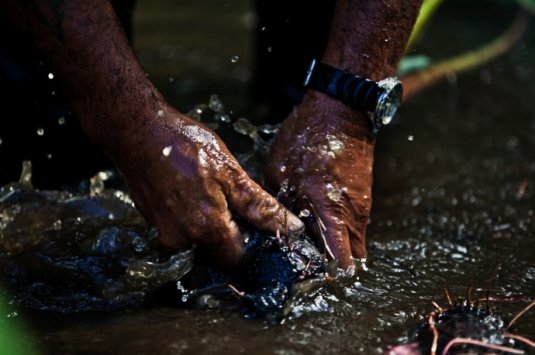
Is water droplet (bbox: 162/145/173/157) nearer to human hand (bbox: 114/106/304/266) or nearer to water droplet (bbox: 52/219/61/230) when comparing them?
human hand (bbox: 114/106/304/266)

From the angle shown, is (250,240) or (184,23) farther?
(184,23)

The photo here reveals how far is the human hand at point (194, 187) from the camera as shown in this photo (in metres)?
1.86

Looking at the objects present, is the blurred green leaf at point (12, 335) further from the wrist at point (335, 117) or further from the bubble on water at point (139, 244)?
the wrist at point (335, 117)

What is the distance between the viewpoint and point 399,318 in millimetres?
1904

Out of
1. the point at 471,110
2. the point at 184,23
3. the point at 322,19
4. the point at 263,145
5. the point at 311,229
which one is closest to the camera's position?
the point at 311,229

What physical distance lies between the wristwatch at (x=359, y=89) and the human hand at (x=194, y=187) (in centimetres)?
41

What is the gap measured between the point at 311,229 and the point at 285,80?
1.26 m

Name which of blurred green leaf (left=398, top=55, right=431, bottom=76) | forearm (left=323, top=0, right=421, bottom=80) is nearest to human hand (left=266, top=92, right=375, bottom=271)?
forearm (left=323, top=0, right=421, bottom=80)

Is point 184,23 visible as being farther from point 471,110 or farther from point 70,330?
point 70,330

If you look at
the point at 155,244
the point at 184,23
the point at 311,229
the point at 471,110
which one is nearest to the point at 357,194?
the point at 311,229

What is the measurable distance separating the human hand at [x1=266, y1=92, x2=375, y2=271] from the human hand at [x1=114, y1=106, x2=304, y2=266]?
16 centimetres

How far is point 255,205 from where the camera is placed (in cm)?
192

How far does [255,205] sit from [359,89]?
49cm

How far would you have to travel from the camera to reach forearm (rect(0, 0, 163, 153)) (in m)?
1.90
